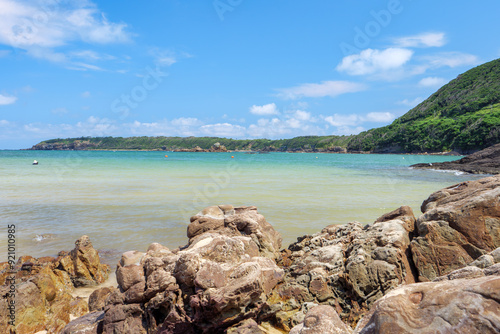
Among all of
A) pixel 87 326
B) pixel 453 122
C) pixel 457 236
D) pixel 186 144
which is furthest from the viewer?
pixel 186 144

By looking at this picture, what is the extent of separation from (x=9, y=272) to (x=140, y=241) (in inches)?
144

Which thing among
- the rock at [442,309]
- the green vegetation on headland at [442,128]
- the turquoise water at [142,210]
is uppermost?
the green vegetation on headland at [442,128]

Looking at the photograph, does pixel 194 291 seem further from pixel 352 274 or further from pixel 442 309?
pixel 442 309

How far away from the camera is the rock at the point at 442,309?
2.38 meters

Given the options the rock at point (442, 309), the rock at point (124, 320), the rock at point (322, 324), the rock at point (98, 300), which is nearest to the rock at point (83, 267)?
the rock at point (98, 300)

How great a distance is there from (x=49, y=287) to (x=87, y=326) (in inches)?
76.3

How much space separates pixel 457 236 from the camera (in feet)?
19.3

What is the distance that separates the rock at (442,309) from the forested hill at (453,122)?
9022 centimetres

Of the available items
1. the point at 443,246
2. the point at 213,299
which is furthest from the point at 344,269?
the point at 213,299

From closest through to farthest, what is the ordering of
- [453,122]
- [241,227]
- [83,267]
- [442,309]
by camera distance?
[442,309]
[83,267]
[241,227]
[453,122]

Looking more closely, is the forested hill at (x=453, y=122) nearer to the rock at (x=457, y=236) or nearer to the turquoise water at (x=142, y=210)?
the turquoise water at (x=142, y=210)

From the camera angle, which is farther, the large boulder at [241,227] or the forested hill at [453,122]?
the forested hill at [453,122]

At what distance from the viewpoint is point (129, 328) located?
486 cm

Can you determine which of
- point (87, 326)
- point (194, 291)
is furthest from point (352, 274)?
point (87, 326)
